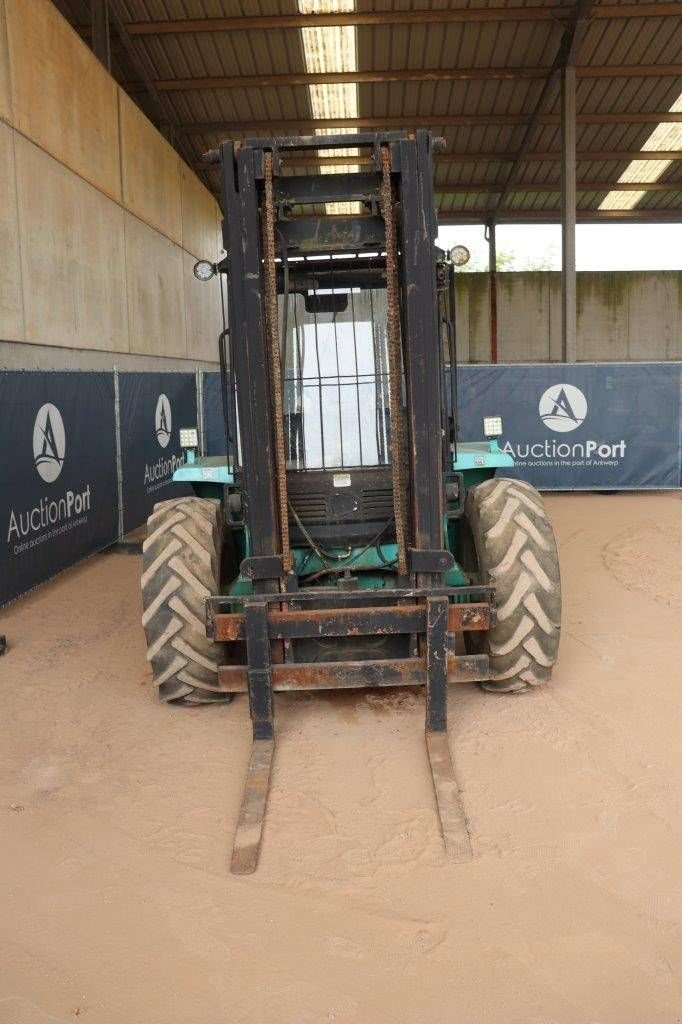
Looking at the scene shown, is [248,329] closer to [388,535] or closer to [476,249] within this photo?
[388,535]

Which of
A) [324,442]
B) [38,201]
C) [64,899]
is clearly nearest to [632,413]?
[38,201]

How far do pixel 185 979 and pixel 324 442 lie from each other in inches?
130

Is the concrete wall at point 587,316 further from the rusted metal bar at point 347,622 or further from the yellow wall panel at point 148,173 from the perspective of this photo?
the rusted metal bar at point 347,622

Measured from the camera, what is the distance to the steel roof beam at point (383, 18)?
15.9 meters

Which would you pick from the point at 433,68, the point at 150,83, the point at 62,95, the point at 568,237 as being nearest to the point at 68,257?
the point at 62,95

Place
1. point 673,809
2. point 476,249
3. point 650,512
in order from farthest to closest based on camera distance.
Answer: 1. point 476,249
2. point 650,512
3. point 673,809

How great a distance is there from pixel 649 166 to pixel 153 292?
15422 mm

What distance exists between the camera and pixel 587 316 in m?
29.7

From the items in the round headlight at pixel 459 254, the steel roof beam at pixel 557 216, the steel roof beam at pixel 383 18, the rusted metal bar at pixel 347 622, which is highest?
Result: the steel roof beam at pixel 383 18

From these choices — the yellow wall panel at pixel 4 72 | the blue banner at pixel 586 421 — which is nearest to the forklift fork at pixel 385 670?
the yellow wall panel at pixel 4 72

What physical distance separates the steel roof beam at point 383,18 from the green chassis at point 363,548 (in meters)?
11.7

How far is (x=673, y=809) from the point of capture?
13.6 feet

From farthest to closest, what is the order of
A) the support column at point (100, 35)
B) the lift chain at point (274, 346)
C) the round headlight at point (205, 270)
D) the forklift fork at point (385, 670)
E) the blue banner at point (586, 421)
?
the support column at point (100, 35) < the blue banner at point (586, 421) < the round headlight at point (205, 270) < the forklift fork at point (385, 670) < the lift chain at point (274, 346)

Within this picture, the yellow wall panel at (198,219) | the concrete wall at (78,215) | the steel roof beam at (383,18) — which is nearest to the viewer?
the concrete wall at (78,215)
